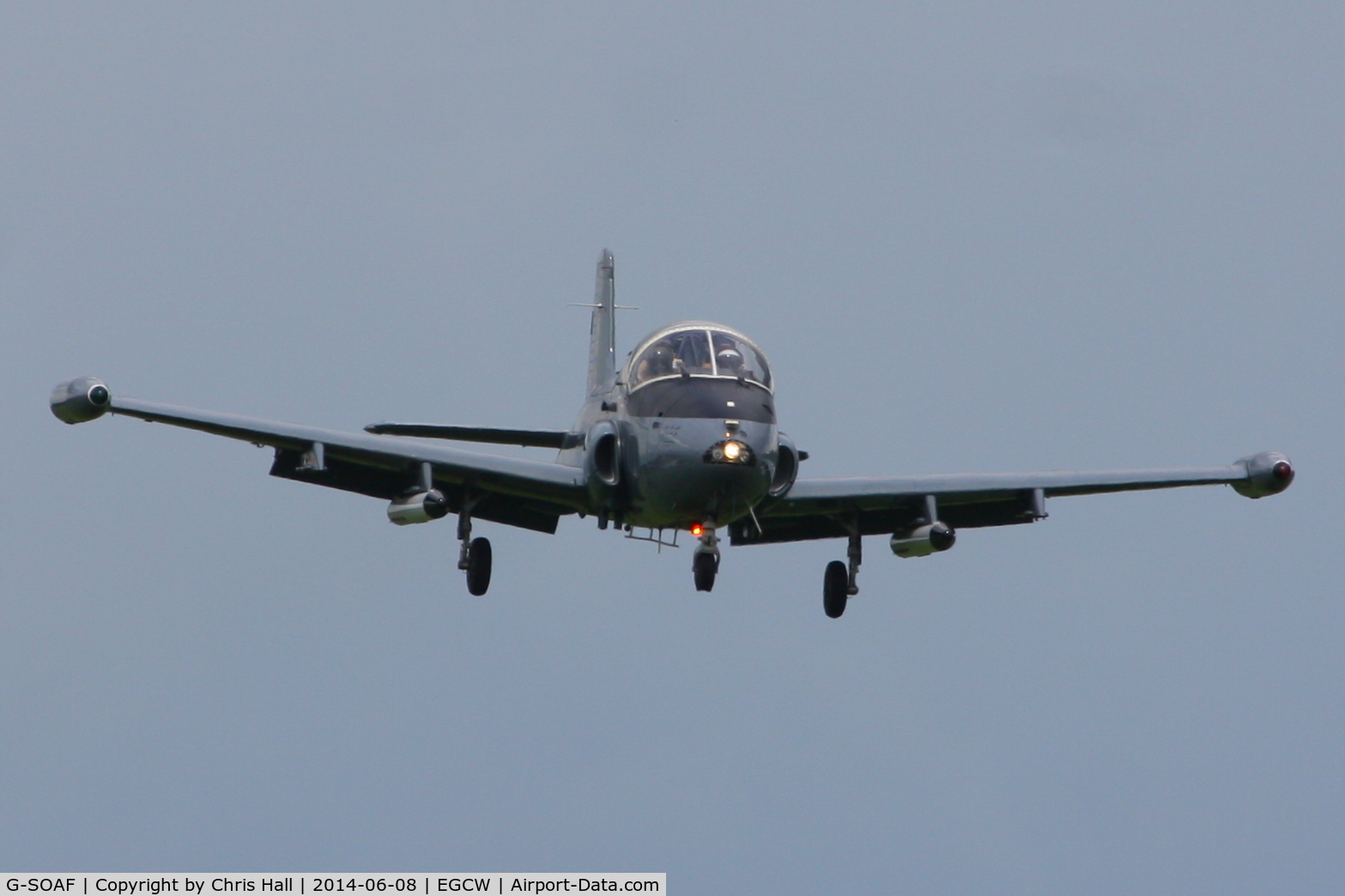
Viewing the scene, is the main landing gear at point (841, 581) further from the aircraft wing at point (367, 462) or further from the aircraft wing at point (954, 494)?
the aircraft wing at point (367, 462)

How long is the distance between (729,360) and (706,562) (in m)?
3.22

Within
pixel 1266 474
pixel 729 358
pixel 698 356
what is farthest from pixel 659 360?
pixel 1266 474

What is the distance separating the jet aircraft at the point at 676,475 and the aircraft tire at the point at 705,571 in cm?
2

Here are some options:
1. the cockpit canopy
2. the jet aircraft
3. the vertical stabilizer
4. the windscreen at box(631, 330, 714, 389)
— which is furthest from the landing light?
the vertical stabilizer

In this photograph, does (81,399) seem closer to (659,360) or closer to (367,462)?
→ (367,462)

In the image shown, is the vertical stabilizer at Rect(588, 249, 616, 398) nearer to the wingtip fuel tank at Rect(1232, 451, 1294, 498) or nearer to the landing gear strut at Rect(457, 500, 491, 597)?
the landing gear strut at Rect(457, 500, 491, 597)

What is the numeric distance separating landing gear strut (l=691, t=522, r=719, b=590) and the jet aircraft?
0.02m

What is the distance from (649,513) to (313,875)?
670 centimetres

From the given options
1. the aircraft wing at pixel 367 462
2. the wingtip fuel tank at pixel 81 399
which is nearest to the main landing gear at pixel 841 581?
the aircraft wing at pixel 367 462

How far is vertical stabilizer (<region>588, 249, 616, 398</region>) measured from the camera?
120 feet

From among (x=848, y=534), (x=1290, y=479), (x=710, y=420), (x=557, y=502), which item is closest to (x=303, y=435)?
(x=557, y=502)

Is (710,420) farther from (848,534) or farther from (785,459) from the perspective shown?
(848,534)

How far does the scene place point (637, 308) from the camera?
38281mm

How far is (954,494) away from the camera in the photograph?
3130 centimetres
